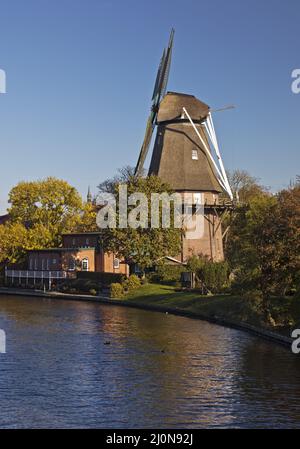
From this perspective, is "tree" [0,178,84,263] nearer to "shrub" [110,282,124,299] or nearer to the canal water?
"shrub" [110,282,124,299]

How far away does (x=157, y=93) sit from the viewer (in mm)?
80312

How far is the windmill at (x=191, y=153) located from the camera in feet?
256

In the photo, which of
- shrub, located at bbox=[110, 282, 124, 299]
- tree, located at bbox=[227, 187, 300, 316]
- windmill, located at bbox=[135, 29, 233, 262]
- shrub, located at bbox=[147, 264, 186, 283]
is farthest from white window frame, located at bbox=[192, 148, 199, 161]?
tree, located at bbox=[227, 187, 300, 316]

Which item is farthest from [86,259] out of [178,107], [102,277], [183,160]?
[178,107]

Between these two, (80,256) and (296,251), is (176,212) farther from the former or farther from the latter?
(296,251)

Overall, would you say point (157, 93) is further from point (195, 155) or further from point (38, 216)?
point (38, 216)

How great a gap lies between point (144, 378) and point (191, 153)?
5237cm

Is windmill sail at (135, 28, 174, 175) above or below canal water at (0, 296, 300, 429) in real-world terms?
above

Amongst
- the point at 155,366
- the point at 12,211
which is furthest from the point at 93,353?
the point at 12,211

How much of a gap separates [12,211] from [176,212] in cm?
3059

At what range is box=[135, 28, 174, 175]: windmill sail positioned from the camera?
79250 millimetres

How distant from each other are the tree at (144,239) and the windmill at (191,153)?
7181 millimetres

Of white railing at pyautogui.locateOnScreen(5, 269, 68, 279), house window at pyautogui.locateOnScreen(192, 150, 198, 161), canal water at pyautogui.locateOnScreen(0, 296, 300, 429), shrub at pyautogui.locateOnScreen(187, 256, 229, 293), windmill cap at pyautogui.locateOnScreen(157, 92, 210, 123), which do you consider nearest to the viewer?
canal water at pyautogui.locateOnScreen(0, 296, 300, 429)

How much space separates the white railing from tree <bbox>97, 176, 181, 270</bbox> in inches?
581
